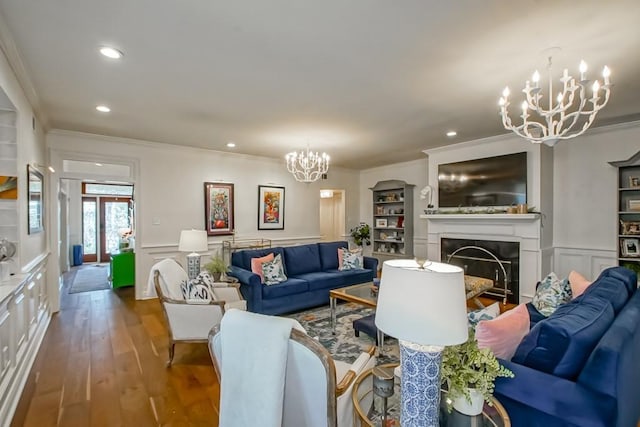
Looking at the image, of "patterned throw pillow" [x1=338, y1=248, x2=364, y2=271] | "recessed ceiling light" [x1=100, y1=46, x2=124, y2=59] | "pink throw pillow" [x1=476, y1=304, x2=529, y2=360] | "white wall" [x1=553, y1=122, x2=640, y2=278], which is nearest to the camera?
"pink throw pillow" [x1=476, y1=304, x2=529, y2=360]

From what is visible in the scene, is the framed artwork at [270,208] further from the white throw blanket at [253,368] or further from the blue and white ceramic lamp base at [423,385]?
the blue and white ceramic lamp base at [423,385]

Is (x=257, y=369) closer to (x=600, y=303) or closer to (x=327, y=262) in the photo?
A: (x=600, y=303)

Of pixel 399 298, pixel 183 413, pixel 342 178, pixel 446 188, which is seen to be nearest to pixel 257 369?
pixel 399 298

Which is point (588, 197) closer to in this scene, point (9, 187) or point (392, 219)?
point (392, 219)

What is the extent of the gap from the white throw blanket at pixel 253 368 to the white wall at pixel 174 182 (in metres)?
4.35

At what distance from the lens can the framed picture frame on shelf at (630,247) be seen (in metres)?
3.96

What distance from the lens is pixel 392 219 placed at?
720 cm

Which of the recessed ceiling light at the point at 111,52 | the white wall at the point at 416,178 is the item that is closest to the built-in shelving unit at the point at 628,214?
the white wall at the point at 416,178

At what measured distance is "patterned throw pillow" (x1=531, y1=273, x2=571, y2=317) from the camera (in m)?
2.94

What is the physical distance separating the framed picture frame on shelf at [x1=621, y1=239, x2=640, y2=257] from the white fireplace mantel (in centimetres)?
89

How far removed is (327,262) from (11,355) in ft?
12.7

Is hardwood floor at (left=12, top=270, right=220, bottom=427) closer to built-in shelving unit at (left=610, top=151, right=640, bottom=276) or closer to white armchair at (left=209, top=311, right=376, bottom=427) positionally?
white armchair at (left=209, top=311, right=376, bottom=427)

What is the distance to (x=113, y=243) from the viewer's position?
31.3ft

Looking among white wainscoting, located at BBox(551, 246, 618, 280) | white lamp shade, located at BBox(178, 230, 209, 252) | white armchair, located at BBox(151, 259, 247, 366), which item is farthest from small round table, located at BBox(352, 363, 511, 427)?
white wainscoting, located at BBox(551, 246, 618, 280)
